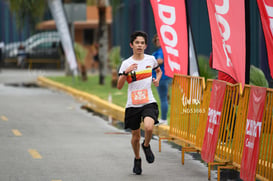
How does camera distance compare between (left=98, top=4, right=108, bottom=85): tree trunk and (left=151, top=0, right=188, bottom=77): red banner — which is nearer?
(left=151, top=0, right=188, bottom=77): red banner

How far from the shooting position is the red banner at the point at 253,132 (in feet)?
25.1

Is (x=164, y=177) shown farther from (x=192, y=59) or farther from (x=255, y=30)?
(x=255, y=30)

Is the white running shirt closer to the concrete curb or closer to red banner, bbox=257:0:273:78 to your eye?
red banner, bbox=257:0:273:78

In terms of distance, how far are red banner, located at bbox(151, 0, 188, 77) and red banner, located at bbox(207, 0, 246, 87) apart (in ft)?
6.53

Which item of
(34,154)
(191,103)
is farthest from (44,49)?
(191,103)

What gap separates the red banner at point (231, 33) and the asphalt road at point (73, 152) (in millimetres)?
1445

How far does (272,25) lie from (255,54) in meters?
11.7

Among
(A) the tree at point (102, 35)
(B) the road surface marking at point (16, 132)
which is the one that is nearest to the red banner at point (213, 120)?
(B) the road surface marking at point (16, 132)

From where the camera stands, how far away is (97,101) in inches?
771

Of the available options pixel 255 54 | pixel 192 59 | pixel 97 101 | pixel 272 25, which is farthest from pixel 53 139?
pixel 255 54

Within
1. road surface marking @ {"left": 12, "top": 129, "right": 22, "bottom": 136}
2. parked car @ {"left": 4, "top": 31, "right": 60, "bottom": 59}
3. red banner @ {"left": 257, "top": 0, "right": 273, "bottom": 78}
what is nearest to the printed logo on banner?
red banner @ {"left": 257, "top": 0, "right": 273, "bottom": 78}

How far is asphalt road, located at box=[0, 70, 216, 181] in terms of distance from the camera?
897 cm

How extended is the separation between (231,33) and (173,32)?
2669 millimetres

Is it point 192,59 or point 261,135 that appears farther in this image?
point 192,59
